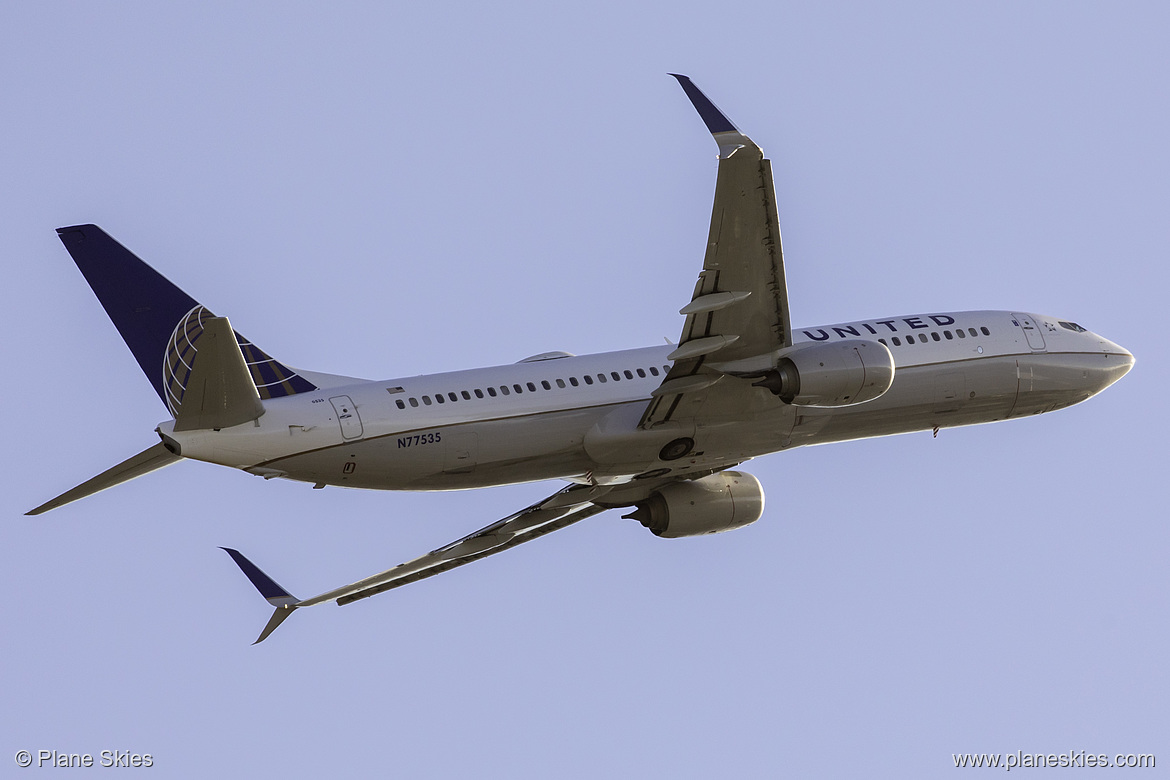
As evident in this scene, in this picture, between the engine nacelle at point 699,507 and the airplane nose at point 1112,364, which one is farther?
the airplane nose at point 1112,364

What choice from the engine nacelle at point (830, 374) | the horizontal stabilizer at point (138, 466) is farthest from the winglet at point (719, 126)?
the horizontal stabilizer at point (138, 466)

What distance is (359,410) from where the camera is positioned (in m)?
36.4

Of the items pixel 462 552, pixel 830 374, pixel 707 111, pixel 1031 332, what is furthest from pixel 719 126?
pixel 462 552

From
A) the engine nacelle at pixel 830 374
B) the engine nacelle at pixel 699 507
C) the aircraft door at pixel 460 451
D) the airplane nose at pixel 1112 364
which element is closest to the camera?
the engine nacelle at pixel 830 374

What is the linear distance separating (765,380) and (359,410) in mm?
8711

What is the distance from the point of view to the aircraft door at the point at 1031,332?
43.7m

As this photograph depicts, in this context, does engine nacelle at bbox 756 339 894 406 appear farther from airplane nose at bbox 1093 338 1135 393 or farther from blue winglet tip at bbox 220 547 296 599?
blue winglet tip at bbox 220 547 296 599

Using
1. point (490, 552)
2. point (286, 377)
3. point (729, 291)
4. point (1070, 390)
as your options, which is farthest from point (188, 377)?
point (1070, 390)

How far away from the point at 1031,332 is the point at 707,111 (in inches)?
602

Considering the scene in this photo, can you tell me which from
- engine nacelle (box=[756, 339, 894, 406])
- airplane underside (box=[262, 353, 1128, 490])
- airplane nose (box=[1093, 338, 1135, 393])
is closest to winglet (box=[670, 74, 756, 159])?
engine nacelle (box=[756, 339, 894, 406])

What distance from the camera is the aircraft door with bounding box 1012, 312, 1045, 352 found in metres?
43.7

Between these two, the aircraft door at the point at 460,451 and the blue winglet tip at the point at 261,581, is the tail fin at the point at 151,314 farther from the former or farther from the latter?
the blue winglet tip at the point at 261,581

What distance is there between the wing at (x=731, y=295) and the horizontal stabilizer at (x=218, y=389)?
8.67 m

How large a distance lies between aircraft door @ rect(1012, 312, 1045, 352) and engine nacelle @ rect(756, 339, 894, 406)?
24.4 ft
